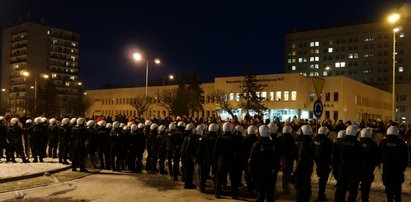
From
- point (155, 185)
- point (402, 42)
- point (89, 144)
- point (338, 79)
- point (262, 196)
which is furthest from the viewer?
point (402, 42)

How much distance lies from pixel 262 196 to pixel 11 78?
14390 cm

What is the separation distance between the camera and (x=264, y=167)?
10961 mm

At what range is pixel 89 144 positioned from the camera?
1784 centimetres

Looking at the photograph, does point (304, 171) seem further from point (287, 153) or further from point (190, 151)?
point (190, 151)

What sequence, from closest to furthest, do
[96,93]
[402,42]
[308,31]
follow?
[96,93], [402,42], [308,31]

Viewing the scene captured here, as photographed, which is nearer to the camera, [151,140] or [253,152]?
[253,152]

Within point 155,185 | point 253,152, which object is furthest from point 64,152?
point 253,152

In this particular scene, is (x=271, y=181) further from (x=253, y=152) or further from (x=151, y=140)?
(x=151, y=140)

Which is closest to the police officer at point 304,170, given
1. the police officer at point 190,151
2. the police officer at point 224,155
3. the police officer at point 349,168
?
the police officer at point 349,168

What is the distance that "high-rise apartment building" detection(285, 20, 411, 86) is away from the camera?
122375 millimetres

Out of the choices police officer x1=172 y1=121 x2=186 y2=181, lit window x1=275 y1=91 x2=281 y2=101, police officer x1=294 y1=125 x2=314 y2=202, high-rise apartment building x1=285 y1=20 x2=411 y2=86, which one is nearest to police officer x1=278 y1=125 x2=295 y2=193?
police officer x1=294 y1=125 x2=314 y2=202

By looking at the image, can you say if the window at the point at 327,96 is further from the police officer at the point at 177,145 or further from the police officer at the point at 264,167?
the police officer at the point at 264,167

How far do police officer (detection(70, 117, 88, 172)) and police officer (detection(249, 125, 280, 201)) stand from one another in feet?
28.7

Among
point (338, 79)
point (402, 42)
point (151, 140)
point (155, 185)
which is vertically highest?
point (402, 42)
